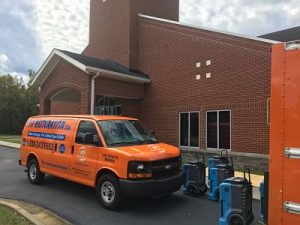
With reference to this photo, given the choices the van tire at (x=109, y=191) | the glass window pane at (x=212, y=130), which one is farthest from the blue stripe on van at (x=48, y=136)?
the glass window pane at (x=212, y=130)

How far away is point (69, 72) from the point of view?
16906mm

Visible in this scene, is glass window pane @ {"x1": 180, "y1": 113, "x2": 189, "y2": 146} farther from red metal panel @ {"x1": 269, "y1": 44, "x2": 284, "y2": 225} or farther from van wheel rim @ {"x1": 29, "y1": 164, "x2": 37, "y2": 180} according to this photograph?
red metal panel @ {"x1": 269, "y1": 44, "x2": 284, "y2": 225}

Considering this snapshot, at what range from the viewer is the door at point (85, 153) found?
834 centimetres

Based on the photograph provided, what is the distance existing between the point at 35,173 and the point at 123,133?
11.4 feet

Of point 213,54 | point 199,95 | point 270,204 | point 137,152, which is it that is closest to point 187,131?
point 199,95

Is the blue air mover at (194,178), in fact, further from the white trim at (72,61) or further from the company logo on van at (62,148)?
the white trim at (72,61)

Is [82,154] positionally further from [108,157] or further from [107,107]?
[107,107]

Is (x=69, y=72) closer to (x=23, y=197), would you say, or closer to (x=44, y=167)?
(x=44, y=167)

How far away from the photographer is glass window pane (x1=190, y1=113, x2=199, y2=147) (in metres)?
16.1

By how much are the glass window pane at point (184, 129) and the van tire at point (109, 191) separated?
9069 mm

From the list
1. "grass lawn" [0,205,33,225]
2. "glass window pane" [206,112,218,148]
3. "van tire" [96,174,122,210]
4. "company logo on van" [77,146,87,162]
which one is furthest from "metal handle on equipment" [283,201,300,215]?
"glass window pane" [206,112,218,148]

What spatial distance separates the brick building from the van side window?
266 inches

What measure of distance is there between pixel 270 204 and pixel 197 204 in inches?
182

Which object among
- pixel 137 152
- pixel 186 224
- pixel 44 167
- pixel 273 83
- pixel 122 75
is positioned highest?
pixel 122 75
